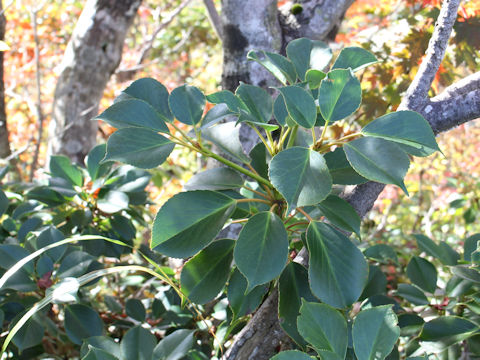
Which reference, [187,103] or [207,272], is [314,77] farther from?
[207,272]

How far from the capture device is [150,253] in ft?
3.99

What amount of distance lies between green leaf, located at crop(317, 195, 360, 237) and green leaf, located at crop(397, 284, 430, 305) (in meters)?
0.28

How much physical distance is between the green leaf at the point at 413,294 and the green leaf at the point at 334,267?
11.7 inches

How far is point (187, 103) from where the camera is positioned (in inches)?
27.2

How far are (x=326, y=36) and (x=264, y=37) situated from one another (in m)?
0.23

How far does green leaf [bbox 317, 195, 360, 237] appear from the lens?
0.66 m

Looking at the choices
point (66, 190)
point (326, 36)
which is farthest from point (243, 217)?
point (326, 36)

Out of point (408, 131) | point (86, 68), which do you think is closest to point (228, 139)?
point (408, 131)

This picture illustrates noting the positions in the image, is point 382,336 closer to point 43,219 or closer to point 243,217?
Result: point 243,217

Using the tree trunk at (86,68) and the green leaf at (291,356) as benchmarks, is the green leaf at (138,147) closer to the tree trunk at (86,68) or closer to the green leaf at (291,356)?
the green leaf at (291,356)

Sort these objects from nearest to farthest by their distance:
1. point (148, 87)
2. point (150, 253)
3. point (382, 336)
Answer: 1. point (382, 336)
2. point (148, 87)
3. point (150, 253)

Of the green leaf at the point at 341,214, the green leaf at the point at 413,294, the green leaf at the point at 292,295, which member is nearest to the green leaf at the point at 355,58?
the green leaf at the point at 341,214

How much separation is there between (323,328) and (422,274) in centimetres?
40

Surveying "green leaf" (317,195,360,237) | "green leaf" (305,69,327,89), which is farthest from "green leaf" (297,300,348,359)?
"green leaf" (305,69,327,89)
